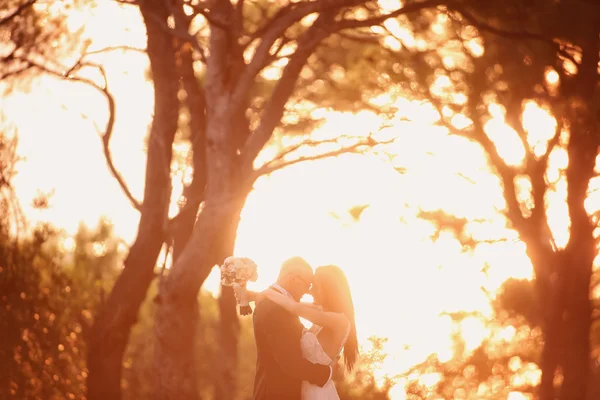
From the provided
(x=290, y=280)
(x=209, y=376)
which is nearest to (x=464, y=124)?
(x=209, y=376)

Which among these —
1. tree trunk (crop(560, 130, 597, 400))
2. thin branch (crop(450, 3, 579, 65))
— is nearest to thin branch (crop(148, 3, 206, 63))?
thin branch (crop(450, 3, 579, 65))

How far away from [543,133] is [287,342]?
552 inches

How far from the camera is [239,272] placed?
7.67 metres

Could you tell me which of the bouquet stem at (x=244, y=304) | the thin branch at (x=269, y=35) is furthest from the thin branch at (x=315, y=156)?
the bouquet stem at (x=244, y=304)

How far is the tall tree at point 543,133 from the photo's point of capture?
1714 centimetres

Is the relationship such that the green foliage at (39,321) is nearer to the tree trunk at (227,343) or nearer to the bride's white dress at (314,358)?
the tree trunk at (227,343)

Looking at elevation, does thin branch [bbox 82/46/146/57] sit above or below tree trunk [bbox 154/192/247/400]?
above

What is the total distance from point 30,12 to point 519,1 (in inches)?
260

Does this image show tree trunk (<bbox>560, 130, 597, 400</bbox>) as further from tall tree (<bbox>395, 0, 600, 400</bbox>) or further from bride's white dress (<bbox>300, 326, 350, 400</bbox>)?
bride's white dress (<bbox>300, 326, 350, 400</bbox>)

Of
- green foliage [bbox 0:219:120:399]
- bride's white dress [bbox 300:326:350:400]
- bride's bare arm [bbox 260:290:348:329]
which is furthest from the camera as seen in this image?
green foliage [bbox 0:219:120:399]

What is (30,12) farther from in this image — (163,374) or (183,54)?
(163,374)

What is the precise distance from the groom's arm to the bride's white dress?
0.24ft

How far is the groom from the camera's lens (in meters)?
7.03

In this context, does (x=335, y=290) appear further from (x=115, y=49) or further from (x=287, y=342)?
(x=115, y=49)
